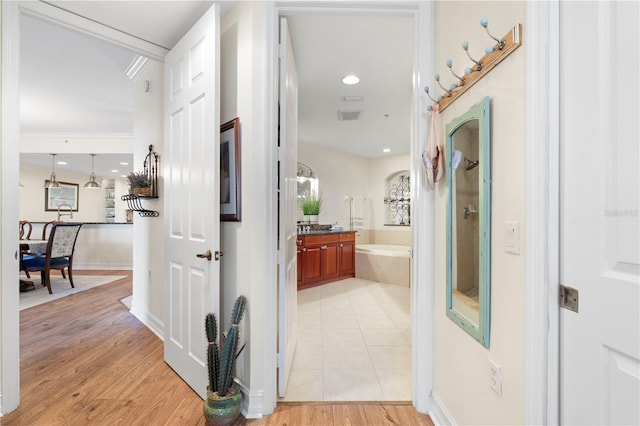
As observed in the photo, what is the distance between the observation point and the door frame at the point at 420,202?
1624 mm

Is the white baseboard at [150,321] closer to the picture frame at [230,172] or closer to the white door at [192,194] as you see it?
the white door at [192,194]

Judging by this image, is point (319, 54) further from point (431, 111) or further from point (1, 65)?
point (1, 65)

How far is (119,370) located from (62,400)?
358 mm

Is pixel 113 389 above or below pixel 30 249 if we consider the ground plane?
below

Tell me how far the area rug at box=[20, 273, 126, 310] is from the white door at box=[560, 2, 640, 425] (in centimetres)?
503

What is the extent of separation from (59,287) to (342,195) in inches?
201

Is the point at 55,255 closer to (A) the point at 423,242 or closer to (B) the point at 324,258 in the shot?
(B) the point at 324,258

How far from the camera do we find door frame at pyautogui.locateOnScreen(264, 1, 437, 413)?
1.62m

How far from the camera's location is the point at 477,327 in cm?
122

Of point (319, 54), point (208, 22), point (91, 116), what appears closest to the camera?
point (208, 22)

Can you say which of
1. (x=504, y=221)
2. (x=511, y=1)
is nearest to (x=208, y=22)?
(x=511, y=1)

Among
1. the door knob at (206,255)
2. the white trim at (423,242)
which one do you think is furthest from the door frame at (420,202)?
the door knob at (206,255)

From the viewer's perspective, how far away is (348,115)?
3992 millimetres

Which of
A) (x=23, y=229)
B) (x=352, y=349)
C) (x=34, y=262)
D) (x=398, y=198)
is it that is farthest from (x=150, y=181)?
(x=398, y=198)
